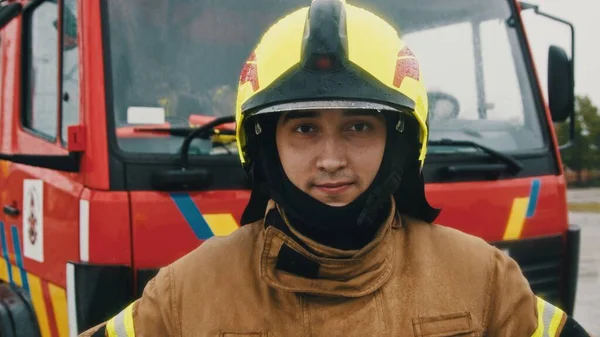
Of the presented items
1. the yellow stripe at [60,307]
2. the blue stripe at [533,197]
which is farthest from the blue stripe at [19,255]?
the blue stripe at [533,197]

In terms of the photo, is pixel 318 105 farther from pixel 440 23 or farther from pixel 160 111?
pixel 440 23

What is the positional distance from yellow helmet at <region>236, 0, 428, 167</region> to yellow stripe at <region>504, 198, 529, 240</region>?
4.05 feet

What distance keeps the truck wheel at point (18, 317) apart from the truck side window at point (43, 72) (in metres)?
0.72

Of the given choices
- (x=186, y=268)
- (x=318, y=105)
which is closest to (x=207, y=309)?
(x=186, y=268)

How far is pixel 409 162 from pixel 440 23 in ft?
4.66

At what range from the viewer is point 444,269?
170cm

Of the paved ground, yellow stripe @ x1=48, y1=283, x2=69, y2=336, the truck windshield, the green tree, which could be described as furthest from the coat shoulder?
the green tree

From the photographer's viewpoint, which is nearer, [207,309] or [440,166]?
[207,309]

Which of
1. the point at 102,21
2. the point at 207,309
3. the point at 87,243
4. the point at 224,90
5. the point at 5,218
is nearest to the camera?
the point at 207,309

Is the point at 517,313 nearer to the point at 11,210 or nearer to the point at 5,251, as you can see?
the point at 11,210

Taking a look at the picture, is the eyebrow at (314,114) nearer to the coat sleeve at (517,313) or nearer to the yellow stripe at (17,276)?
the coat sleeve at (517,313)

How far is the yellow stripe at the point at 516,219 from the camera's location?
2998mm

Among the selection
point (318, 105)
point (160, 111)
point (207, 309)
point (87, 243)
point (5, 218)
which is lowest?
point (5, 218)

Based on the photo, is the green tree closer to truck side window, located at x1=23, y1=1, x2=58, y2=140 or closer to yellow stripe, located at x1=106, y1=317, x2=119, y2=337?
truck side window, located at x1=23, y1=1, x2=58, y2=140
